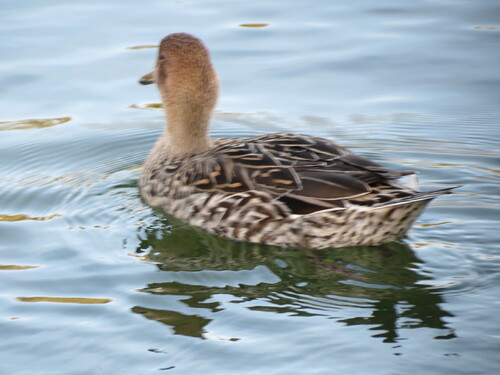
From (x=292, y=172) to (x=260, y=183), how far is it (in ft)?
0.91

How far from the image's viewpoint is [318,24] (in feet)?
41.3

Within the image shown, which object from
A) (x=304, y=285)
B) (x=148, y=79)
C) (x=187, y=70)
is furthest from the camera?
(x=148, y=79)

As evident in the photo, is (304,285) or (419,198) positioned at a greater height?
(419,198)

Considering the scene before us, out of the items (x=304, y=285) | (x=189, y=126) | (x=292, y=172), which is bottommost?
(x=304, y=285)

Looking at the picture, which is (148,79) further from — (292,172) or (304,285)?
(304,285)

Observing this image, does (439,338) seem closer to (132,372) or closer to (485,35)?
(132,372)

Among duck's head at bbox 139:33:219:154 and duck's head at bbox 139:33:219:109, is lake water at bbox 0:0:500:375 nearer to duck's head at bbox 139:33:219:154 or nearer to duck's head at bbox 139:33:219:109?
duck's head at bbox 139:33:219:154

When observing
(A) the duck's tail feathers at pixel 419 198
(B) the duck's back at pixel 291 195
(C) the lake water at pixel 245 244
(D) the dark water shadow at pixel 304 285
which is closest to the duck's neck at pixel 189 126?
(B) the duck's back at pixel 291 195

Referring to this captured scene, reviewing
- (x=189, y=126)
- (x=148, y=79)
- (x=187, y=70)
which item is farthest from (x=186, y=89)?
(x=148, y=79)

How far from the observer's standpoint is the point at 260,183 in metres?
7.18

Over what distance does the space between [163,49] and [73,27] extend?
474 cm

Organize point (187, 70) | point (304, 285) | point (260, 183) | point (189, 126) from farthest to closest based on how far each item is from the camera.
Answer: point (189, 126) < point (187, 70) < point (260, 183) < point (304, 285)

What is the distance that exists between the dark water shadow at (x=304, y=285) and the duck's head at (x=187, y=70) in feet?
4.08

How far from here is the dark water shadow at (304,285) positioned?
591 centimetres
